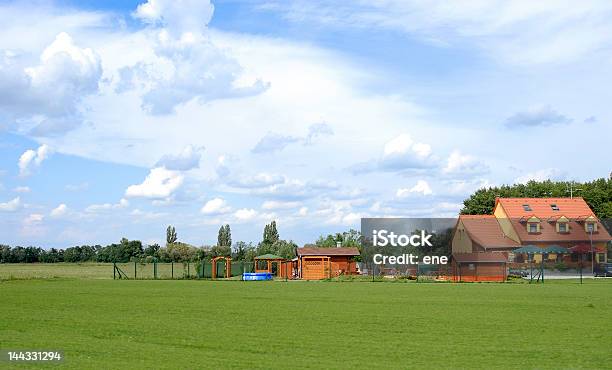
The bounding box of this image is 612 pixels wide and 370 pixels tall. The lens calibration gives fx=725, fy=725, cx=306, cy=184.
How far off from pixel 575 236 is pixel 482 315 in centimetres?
5385

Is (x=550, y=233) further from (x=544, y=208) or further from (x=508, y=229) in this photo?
(x=544, y=208)

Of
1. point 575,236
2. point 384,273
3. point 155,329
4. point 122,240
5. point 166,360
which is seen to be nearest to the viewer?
point 166,360

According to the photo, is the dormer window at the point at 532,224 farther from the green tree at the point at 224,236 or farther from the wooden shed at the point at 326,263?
the green tree at the point at 224,236

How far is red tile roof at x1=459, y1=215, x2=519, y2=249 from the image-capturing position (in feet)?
219

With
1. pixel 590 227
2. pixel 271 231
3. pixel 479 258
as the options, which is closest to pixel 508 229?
pixel 590 227

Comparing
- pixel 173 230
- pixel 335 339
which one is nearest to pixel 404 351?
pixel 335 339

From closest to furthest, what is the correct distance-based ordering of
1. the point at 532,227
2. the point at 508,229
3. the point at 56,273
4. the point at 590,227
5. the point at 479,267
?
1. the point at 479,267
2. the point at 56,273
3. the point at 590,227
4. the point at 508,229
5. the point at 532,227

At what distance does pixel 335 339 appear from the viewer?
15.5m

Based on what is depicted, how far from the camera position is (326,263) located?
58.8 metres

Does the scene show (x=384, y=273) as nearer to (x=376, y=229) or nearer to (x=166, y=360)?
(x=376, y=229)

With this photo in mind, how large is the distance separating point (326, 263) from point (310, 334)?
1677 inches

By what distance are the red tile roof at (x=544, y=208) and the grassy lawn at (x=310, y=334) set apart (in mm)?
56613

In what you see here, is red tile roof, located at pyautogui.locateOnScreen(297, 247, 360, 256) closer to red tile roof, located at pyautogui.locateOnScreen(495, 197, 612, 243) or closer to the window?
red tile roof, located at pyautogui.locateOnScreen(495, 197, 612, 243)

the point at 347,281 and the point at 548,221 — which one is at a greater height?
the point at 548,221
